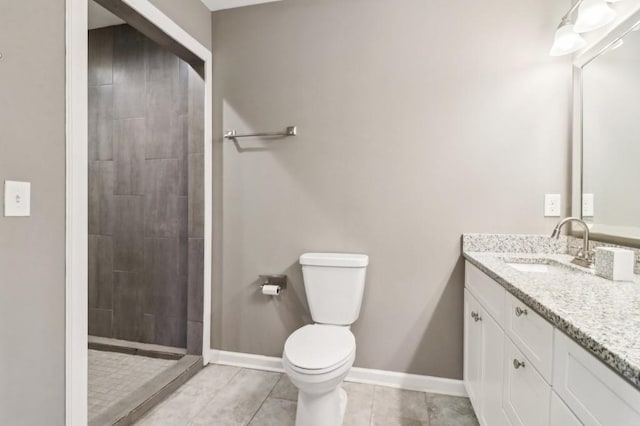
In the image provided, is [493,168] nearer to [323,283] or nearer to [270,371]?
[323,283]

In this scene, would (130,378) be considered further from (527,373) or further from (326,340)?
(527,373)

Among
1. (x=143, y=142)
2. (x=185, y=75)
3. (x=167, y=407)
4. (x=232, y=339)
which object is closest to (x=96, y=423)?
(x=167, y=407)

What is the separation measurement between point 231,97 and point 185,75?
0.47 m

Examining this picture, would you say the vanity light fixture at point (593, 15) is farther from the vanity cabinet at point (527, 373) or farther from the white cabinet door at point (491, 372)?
the white cabinet door at point (491, 372)

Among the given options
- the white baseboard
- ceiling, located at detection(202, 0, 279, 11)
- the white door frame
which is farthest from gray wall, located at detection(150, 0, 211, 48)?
the white baseboard

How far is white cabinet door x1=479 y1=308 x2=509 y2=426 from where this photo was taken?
46.6 inches

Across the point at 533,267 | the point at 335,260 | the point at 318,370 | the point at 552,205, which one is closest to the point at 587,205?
the point at 552,205

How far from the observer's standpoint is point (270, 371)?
2.03m

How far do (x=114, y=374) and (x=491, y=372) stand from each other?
2.25 m

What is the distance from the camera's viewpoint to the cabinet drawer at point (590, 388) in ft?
1.76

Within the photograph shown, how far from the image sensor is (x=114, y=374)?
1.99 m

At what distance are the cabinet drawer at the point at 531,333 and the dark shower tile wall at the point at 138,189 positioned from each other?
76.6 inches

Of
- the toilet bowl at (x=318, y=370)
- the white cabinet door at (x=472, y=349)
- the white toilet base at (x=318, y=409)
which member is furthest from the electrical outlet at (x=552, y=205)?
the white toilet base at (x=318, y=409)
